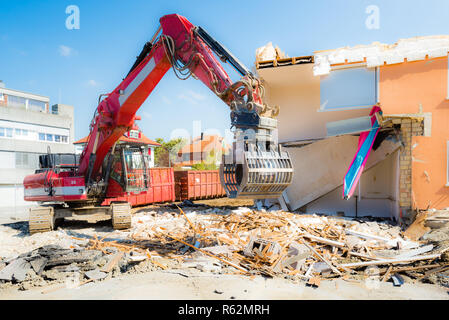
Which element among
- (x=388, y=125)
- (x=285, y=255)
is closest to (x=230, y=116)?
(x=285, y=255)

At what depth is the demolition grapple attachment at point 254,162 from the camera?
5422 mm

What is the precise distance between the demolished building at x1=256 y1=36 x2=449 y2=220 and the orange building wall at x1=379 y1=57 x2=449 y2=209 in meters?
0.03

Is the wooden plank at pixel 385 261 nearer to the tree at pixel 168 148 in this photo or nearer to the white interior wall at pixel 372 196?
the white interior wall at pixel 372 196

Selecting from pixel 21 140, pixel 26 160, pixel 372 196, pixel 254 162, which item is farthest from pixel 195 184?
pixel 21 140

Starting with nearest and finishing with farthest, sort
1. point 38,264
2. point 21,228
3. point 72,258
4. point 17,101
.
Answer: point 38,264, point 72,258, point 21,228, point 17,101

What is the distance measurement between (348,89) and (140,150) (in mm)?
8034

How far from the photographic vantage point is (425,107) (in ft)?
37.9

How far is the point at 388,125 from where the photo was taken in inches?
436

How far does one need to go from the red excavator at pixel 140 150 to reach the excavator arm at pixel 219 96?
16 mm

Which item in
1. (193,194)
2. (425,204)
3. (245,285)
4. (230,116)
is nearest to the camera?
(245,285)

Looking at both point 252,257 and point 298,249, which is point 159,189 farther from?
point 298,249

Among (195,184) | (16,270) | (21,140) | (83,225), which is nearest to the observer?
(16,270)

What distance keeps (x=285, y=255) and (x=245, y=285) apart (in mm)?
1515
